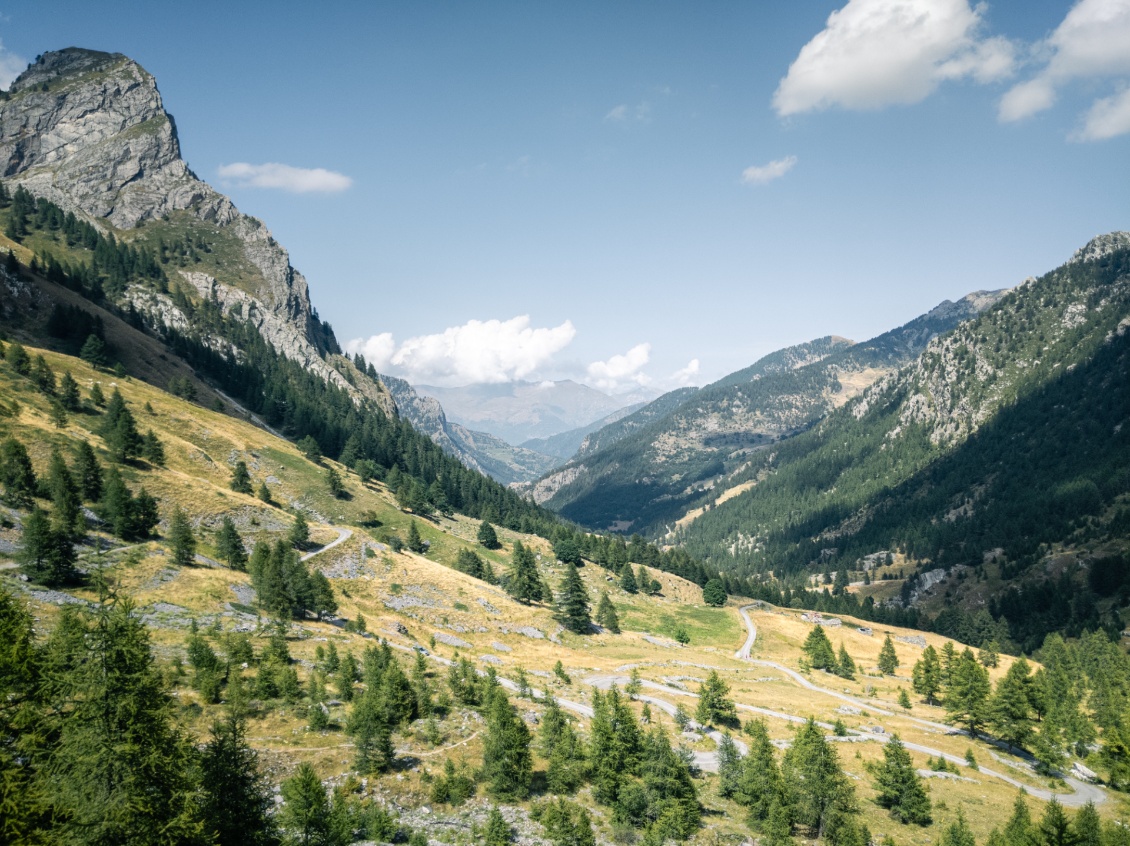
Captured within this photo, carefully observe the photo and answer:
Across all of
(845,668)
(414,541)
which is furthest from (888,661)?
(414,541)

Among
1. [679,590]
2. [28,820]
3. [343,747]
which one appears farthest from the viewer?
[679,590]

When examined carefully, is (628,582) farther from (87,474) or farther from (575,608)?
(87,474)

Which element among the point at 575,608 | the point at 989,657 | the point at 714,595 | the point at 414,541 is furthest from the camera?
the point at 714,595

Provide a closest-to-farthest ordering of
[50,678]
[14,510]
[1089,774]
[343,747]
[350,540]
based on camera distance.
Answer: [50,678] < [343,747] < [14,510] < [1089,774] < [350,540]

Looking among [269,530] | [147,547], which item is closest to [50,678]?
[147,547]

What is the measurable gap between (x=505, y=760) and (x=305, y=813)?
13.9 meters

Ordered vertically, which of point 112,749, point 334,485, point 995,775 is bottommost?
point 995,775

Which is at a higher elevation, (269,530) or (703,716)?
(269,530)

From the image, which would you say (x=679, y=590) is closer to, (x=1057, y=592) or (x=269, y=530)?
(x=269, y=530)

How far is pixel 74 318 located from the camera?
120m

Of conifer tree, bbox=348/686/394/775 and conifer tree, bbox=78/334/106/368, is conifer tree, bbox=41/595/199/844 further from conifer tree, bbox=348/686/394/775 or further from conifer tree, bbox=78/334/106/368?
conifer tree, bbox=78/334/106/368

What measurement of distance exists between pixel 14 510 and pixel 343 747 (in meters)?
43.9

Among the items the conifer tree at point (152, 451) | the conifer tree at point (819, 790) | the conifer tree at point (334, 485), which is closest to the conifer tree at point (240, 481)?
the conifer tree at point (152, 451)

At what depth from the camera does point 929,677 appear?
3359 inches
